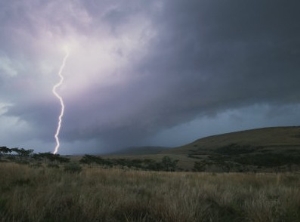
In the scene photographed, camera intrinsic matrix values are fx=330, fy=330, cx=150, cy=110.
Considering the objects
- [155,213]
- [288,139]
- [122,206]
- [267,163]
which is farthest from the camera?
[288,139]

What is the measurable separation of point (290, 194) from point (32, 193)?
698cm

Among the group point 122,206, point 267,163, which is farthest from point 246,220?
point 267,163

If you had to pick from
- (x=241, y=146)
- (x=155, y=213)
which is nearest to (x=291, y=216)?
(x=155, y=213)

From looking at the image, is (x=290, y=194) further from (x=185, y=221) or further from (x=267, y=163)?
(x=267, y=163)

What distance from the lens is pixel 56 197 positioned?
754cm

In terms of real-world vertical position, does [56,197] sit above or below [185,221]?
above

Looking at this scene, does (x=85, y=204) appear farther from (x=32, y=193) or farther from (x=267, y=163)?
(x=267, y=163)

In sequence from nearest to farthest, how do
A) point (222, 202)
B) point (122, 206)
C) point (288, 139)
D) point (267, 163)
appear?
point (122, 206), point (222, 202), point (267, 163), point (288, 139)

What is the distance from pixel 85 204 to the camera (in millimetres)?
6852

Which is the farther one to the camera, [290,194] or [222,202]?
[290,194]

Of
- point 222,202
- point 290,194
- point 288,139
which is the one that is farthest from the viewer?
point 288,139

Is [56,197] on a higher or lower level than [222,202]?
higher

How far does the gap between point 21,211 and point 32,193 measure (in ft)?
5.62

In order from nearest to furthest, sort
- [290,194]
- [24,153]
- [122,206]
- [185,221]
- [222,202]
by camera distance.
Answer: [185,221]
[122,206]
[222,202]
[290,194]
[24,153]
